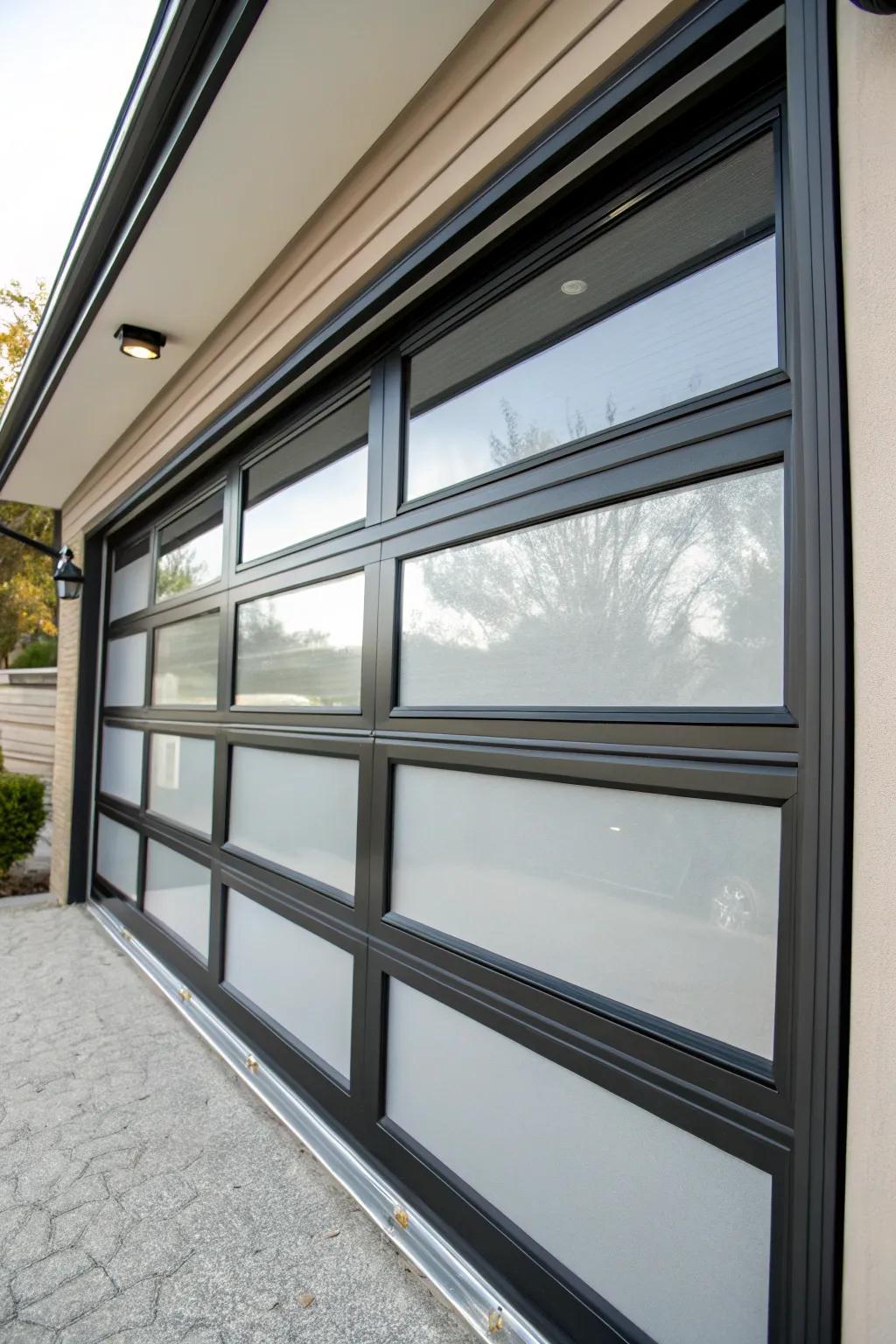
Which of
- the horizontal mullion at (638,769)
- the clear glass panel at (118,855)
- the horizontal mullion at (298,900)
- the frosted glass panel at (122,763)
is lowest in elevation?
the clear glass panel at (118,855)

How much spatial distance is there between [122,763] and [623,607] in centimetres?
441

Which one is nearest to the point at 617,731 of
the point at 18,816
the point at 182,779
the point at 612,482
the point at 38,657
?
the point at 612,482

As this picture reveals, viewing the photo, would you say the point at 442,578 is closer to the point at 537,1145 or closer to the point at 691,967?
the point at 691,967

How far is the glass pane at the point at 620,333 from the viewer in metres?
1.43

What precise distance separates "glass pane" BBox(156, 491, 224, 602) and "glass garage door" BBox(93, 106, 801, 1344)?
3.73ft

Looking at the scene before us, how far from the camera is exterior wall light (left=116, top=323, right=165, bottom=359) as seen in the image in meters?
3.17

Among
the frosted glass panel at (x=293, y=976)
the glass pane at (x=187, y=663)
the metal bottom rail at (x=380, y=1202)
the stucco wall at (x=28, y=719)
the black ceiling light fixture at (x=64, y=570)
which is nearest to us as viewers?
the metal bottom rail at (x=380, y=1202)

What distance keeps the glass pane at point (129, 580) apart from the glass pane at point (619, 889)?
3505 millimetres

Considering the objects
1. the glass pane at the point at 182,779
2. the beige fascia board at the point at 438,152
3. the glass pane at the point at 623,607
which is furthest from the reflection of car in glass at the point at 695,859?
the glass pane at the point at 182,779

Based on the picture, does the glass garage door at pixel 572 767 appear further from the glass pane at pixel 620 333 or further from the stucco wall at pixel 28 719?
the stucco wall at pixel 28 719

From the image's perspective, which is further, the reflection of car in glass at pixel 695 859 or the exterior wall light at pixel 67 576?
the exterior wall light at pixel 67 576

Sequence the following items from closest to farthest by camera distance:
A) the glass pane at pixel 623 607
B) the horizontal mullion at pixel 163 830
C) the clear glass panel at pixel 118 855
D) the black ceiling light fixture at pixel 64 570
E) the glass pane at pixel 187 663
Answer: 1. the glass pane at pixel 623 607
2. the horizontal mullion at pixel 163 830
3. the glass pane at pixel 187 663
4. the clear glass panel at pixel 118 855
5. the black ceiling light fixture at pixel 64 570

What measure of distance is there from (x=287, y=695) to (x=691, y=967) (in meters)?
1.98

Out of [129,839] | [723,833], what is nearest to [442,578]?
[723,833]
